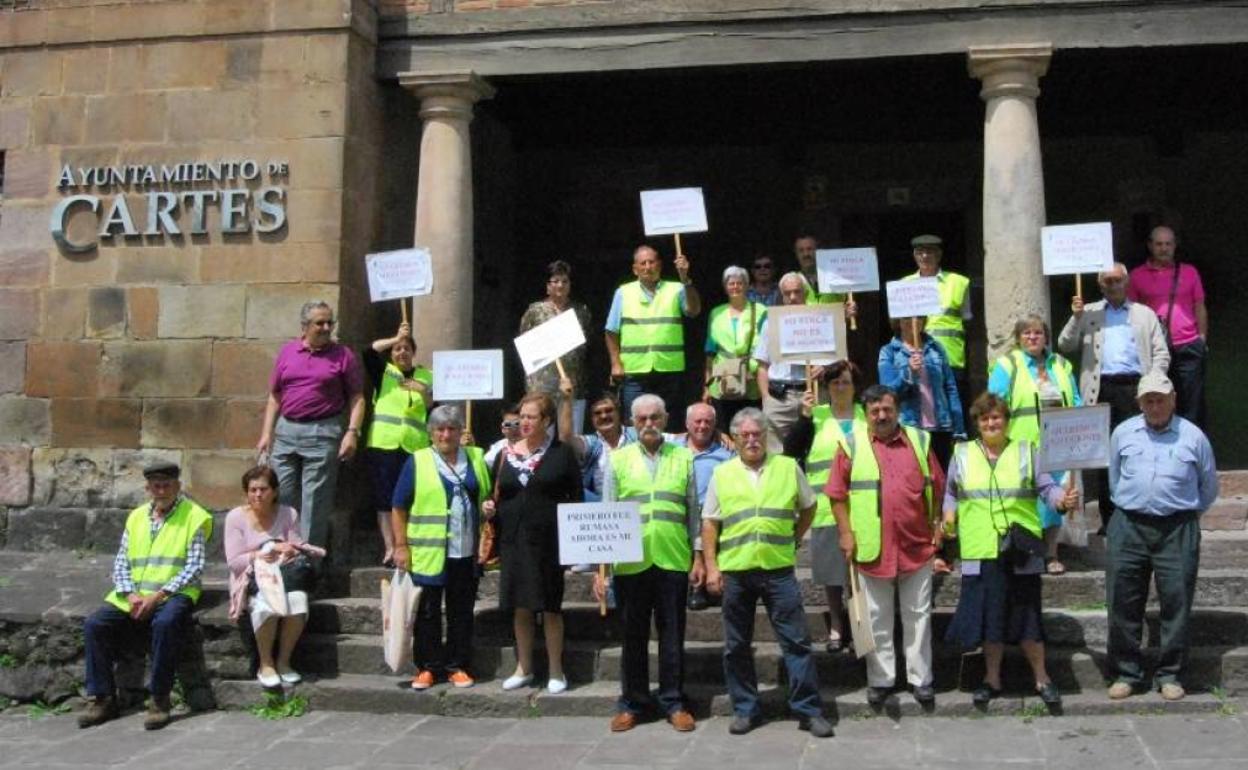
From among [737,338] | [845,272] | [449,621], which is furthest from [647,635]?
[845,272]

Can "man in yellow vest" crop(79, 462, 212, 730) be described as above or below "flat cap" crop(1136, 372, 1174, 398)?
below

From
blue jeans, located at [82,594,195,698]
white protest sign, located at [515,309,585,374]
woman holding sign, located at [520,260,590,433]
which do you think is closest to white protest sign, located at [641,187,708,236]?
woman holding sign, located at [520,260,590,433]

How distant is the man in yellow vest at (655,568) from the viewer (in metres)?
6.45

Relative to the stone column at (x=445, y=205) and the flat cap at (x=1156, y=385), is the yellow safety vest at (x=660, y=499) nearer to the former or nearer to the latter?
the flat cap at (x=1156, y=385)

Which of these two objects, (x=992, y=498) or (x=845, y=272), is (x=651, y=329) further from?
(x=992, y=498)

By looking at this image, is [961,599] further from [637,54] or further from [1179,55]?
[1179,55]

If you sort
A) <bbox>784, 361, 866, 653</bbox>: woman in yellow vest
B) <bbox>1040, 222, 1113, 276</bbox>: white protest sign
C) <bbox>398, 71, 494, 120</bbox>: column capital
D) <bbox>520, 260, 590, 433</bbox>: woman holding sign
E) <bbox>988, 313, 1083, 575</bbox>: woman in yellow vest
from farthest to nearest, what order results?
1. <bbox>398, 71, 494, 120</bbox>: column capital
2. <bbox>520, 260, 590, 433</bbox>: woman holding sign
3. <bbox>1040, 222, 1113, 276</bbox>: white protest sign
4. <bbox>988, 313, 1083, 575</bbox>: woman in yellow vest
5. <bbox>784, 361, 866, 653</bbox>: woman in yellow vest

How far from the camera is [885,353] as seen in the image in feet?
25.5

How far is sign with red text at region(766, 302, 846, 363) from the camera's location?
7.42 meters

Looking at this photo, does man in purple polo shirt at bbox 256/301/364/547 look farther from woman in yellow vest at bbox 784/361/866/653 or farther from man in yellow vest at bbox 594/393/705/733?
woman in yellow vest at bbox 784/361/866/653

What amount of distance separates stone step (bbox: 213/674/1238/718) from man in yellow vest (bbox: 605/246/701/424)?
88.8 inches

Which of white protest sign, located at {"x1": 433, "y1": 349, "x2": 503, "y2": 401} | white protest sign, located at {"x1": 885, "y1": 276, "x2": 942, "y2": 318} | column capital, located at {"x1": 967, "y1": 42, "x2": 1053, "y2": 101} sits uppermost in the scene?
column capital, located at {"x1": 967, "y1": 42, "x2": 1053, "y2": 101}

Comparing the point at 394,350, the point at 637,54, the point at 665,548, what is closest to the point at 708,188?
the point at 637,54

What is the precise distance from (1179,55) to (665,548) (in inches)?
257
